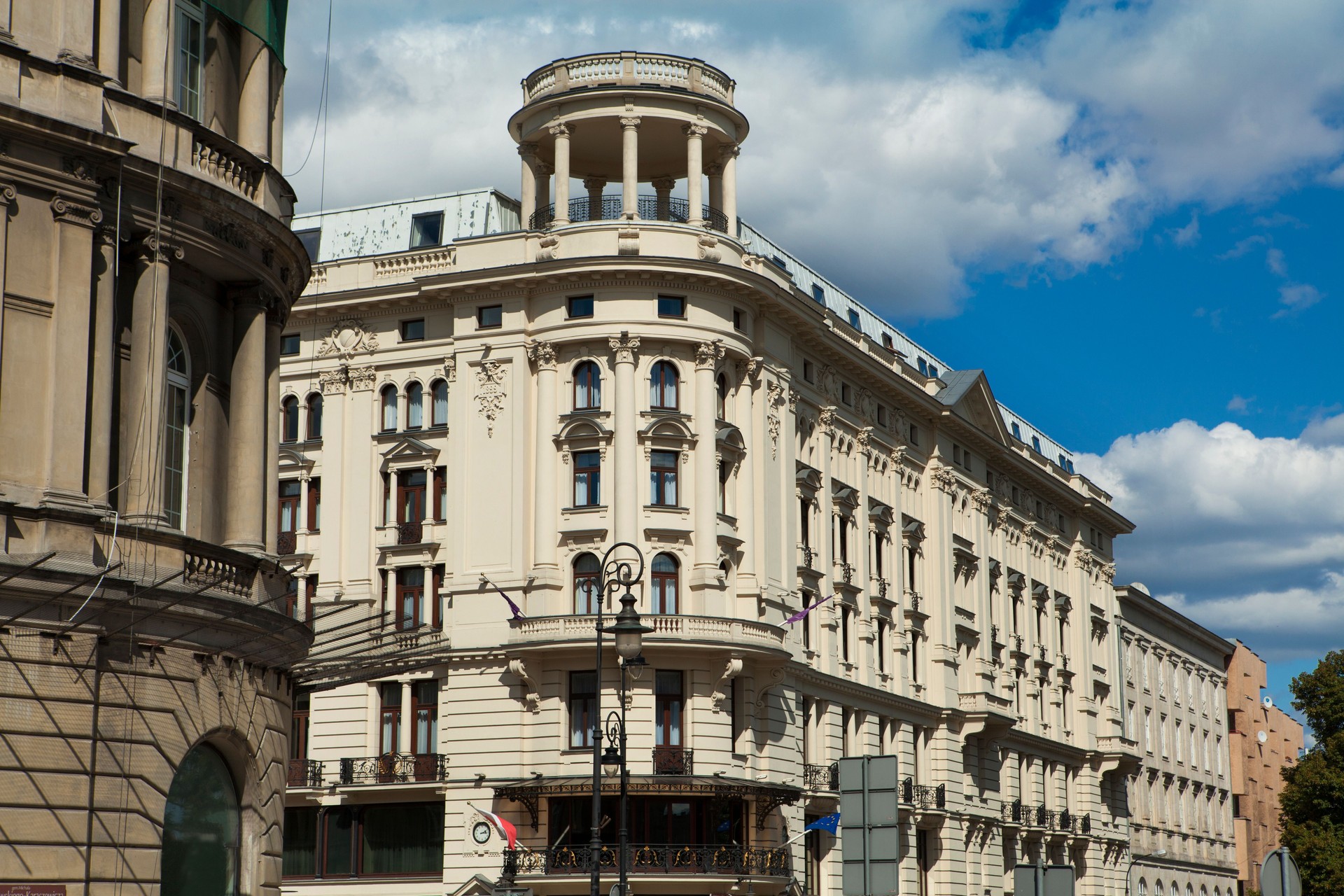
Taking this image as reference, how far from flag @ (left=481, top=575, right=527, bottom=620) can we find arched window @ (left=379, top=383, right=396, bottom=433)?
6.91 meters

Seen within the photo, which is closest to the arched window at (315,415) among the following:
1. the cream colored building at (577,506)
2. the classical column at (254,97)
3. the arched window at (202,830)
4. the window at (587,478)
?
the cream colored building at (577,506)

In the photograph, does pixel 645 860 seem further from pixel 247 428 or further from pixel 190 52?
pixel 190 52

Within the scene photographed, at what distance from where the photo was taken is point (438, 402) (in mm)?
60594

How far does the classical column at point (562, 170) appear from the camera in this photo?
5872cm

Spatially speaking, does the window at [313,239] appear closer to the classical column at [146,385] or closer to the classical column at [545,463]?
the classical column at [545,463]

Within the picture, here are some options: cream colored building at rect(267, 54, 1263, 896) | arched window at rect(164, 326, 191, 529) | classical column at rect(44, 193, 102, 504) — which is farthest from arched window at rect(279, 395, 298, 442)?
classical column at rect(44, 193, 102, 504)

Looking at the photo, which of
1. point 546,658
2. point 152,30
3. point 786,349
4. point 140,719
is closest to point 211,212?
point 152,30

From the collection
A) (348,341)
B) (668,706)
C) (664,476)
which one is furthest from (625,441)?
(348,341)

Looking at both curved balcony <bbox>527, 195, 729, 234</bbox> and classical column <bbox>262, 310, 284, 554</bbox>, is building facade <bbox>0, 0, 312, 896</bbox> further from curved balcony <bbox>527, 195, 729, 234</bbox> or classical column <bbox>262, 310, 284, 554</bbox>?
curved balcony <bbox>527, 195, 729, 234</bbox>

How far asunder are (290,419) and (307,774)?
40.2 ft

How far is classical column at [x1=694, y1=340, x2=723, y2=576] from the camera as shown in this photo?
→ 56.8m

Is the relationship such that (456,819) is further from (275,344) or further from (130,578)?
(130,578)

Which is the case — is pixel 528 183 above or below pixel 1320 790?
above

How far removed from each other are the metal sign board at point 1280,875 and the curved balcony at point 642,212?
4310 centimetres
